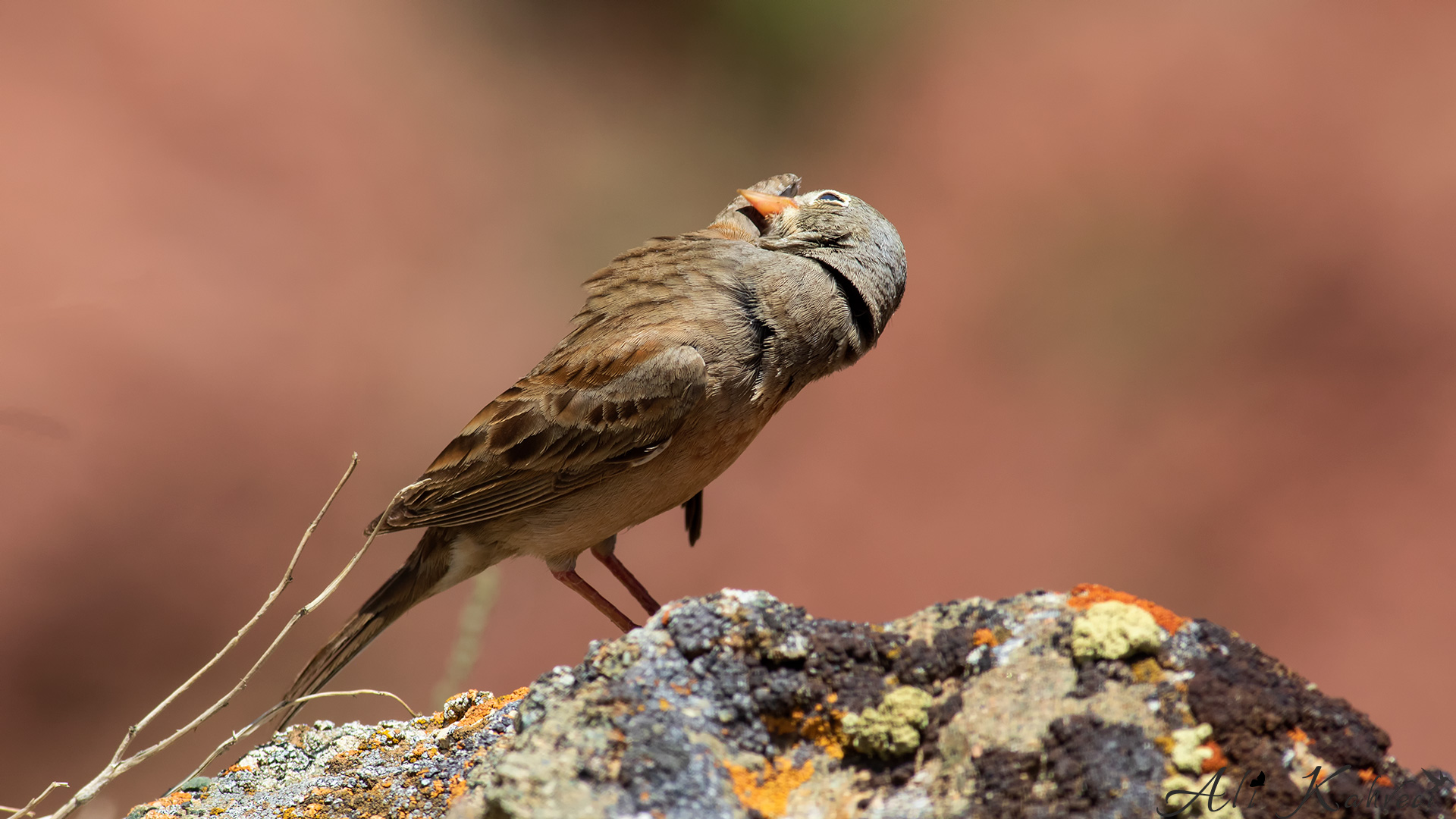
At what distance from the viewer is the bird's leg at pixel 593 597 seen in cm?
482

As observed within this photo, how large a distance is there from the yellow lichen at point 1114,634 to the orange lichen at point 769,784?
26.2 inches

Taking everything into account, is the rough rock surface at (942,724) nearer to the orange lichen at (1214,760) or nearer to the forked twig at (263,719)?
the orange lichen at (1214,760)

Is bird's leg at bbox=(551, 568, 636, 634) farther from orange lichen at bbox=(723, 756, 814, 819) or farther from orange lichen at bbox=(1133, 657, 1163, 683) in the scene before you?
orange lichen at bbox=(1133, 657, 1163, 683)

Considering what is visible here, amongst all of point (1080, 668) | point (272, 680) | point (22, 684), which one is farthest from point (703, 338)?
point (22, 684)

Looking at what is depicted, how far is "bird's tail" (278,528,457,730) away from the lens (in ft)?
15.2

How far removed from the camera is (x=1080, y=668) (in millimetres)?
2500

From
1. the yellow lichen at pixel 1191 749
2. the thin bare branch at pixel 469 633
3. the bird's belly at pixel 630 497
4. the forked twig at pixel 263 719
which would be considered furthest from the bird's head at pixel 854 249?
the yellow lichen at pixel 1191 749

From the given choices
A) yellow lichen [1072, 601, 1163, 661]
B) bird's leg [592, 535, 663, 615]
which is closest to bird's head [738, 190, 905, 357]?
bird's leg [592, 535, 663, 615]

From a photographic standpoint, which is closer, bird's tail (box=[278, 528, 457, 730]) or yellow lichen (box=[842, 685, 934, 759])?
yellow lichen (box=[842, 685, 934, 759])

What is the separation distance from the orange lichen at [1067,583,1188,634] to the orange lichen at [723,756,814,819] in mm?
731

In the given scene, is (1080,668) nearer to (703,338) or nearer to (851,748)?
(851,748)

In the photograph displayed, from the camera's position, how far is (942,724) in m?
2.50

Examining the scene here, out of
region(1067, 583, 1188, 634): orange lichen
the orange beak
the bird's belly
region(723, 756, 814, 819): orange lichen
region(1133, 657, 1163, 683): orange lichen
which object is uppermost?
the orange beak

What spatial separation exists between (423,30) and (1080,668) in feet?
41.9
